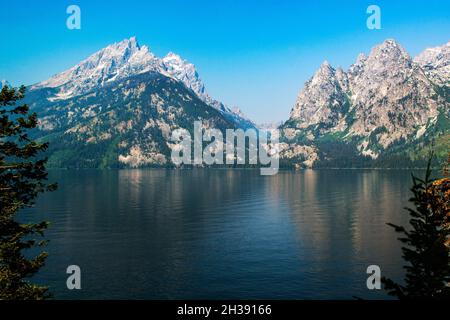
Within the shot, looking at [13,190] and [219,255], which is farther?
[219,255]

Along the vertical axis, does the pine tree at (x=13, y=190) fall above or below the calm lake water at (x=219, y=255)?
above

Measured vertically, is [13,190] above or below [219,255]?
above

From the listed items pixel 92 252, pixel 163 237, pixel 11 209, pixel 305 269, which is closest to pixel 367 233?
pixel 305 269

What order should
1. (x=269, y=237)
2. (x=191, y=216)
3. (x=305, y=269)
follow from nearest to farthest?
1. (x=305, y=269)
2. (x=269, y=237)
3. (x=191, y=216)

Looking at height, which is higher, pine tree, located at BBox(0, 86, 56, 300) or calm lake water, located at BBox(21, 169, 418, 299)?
pine tree, located at BBox(0, 86, 56, 300)

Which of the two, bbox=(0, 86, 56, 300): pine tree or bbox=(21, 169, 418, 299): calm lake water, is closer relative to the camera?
bbox=(0, 86, 56, 300): pine tree

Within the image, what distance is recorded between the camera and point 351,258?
116 meters

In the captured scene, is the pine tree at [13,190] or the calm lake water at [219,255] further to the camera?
the calm lake water at [219,255]
